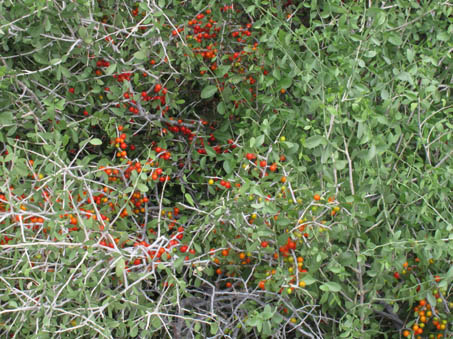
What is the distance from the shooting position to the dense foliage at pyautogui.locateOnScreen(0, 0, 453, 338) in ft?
5.40

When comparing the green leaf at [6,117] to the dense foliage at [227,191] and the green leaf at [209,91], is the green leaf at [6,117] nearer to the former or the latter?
the dense foliage at [227,191]

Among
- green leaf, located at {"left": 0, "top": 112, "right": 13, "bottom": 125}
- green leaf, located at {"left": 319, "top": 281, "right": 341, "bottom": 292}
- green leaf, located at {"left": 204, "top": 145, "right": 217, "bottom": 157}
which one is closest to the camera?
green leaf, located at {"left": 319, "top": 281, "right": 341, "bottom": 292}

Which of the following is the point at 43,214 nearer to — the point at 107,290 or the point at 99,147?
the point at 107,290

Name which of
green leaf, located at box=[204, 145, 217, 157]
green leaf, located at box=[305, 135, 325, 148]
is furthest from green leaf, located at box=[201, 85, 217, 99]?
green leaf, located at box=[305, 135, 325, 148]

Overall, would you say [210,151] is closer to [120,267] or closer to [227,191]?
[227,191]

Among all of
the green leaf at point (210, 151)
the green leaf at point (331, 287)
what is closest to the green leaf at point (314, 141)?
the green leaf at point (331, 287)

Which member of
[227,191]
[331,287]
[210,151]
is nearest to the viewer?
[331,287]

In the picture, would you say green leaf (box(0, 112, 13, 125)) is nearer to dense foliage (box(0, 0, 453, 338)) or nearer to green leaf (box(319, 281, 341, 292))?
dense foliage (box(0, 0, 453, 338))

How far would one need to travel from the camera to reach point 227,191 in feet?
6.48

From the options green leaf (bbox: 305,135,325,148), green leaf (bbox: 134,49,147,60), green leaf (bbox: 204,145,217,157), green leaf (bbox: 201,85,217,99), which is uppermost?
green leaf (bbox: 305,135,325,148)

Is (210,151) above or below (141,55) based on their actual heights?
below

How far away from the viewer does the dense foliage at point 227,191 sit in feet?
5.40

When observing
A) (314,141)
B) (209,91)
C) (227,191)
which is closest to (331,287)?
(314,141)

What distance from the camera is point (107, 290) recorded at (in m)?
1.66
